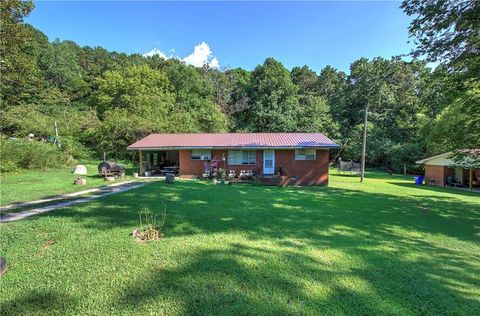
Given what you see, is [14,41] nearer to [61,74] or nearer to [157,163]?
[157,163]

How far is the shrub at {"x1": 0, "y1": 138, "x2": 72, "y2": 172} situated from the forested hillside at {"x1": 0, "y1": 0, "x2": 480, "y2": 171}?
22.2 ft

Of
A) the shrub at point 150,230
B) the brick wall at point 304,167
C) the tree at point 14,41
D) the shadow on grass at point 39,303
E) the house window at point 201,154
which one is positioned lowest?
the shadow on grass at point 39,303

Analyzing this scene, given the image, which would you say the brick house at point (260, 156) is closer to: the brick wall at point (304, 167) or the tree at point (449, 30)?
the brick wall at point (304, 167)

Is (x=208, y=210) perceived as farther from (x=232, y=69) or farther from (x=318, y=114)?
(x=232, y=69)

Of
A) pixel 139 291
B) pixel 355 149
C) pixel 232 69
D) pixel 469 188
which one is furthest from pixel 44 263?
pixel 232 69

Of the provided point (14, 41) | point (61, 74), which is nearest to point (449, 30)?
point (14, 41)

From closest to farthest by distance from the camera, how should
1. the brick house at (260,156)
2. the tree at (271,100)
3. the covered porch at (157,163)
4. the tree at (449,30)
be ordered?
the tree at (449,30)
the brick house at (260,156)
the covered porch at (157,163)
the tree at (271,100)

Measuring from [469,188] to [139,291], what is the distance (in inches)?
979

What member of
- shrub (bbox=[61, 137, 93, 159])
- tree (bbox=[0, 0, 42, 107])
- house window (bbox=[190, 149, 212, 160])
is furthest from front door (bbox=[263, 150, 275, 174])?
tree (bbox=[0, 0, 42, 107])

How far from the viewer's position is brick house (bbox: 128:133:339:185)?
16781mm

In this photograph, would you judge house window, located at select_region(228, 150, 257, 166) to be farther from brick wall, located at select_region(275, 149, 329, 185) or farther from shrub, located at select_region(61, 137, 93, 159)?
shrub, located at select_region(61, 137, 93, 159)

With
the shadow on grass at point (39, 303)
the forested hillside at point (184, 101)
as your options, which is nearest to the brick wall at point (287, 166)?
the forested hillside at point (184, 101)

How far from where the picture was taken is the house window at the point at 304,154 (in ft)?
55.9

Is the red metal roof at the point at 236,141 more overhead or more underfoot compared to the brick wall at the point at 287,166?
more overhead
